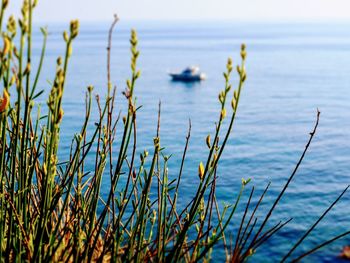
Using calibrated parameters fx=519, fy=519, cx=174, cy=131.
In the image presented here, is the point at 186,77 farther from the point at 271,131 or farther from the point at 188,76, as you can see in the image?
the point at 271,131

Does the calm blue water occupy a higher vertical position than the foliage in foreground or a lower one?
lower

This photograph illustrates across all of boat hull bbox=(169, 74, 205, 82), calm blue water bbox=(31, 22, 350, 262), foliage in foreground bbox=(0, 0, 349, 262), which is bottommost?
calm blue water bbox=(31, 22, 350, 262)

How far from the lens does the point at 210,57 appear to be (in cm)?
8775

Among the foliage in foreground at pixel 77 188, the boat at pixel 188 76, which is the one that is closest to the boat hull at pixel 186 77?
the boat at pixel 188 76

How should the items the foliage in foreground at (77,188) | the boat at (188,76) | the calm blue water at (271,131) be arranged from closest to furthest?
1. the foliage in foreground at (77,188)
2. the calm blue water at (271,131)
3. the boat at (188,76)

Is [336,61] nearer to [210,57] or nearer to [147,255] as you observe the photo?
[210,57]

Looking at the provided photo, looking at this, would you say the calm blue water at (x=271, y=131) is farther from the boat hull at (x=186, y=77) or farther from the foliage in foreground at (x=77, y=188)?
the foliage in foreground at (x=77, y=188)

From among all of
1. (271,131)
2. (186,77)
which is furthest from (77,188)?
(186,77)

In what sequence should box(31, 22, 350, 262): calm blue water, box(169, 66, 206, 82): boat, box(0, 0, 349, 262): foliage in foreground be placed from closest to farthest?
box(0, 0, 349, 262): foliage in foreground → box(31, 22, 350, 262): calm blue water → box(169, 66, 206, 82): boat

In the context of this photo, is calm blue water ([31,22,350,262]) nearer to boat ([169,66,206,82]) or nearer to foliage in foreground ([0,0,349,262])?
boat ([169,66,206,82])

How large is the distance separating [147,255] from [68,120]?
31234mm

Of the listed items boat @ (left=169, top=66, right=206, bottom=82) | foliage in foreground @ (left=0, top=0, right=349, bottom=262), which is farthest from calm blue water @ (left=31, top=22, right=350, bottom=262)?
foliage in foreground @ (left=0, top=0, right=349, bottom=262)

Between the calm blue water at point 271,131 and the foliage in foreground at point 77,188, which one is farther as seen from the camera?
the calm blue water at point 271,131

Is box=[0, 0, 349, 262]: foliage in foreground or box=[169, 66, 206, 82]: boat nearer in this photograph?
box=[0, 0, 349, 262]: foliage in foreground
